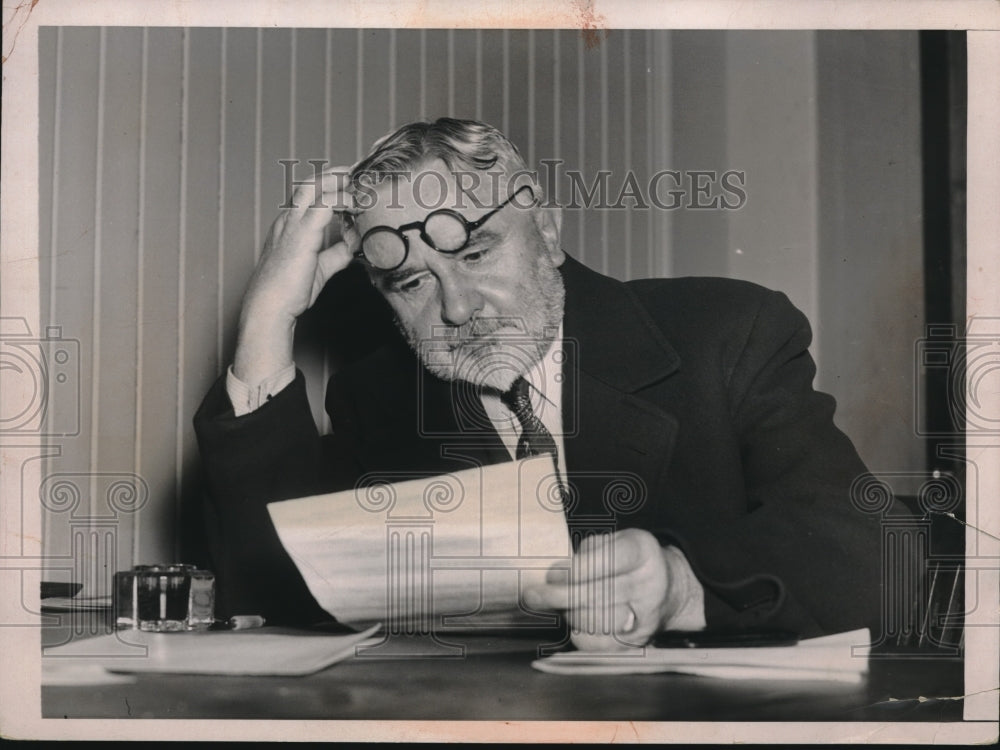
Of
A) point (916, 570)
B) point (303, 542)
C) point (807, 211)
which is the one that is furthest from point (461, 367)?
point (916, 570)

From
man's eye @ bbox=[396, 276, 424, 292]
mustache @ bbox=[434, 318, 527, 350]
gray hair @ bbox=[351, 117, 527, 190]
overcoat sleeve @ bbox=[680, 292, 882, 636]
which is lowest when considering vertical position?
overcoat sleeve @ bbox=[680, 292, 882, 636]

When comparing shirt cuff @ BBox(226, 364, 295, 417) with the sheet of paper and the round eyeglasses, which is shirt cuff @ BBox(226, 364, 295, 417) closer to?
the round eyeglasses

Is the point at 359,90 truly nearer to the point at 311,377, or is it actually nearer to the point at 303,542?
the point at 311,377

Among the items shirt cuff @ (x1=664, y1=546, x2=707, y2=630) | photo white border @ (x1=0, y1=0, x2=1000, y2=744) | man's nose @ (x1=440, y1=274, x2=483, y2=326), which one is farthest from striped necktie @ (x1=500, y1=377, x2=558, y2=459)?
photo white border @ (x1=0, y1=0, x2=1000, y2=744)

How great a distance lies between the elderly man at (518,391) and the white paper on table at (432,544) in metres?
0.02

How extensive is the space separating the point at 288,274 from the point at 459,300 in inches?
9.5

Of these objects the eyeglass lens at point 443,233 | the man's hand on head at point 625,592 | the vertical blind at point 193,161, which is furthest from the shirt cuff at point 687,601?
the eyeglass lens at point 443,233

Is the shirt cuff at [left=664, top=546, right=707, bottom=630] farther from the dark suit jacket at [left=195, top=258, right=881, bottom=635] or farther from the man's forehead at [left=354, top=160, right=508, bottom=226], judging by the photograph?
the man's forehead at [left=354, top=160, right=508, bottom=226]

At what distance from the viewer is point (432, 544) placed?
1.58 metres

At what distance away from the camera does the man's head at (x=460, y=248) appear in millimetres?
1581

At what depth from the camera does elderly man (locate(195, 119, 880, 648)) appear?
5.14ft

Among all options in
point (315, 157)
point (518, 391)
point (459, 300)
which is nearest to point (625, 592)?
point (518, 391)

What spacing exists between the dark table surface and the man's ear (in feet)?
1.75

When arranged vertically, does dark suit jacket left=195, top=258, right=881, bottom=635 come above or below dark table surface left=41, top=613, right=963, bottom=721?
above
